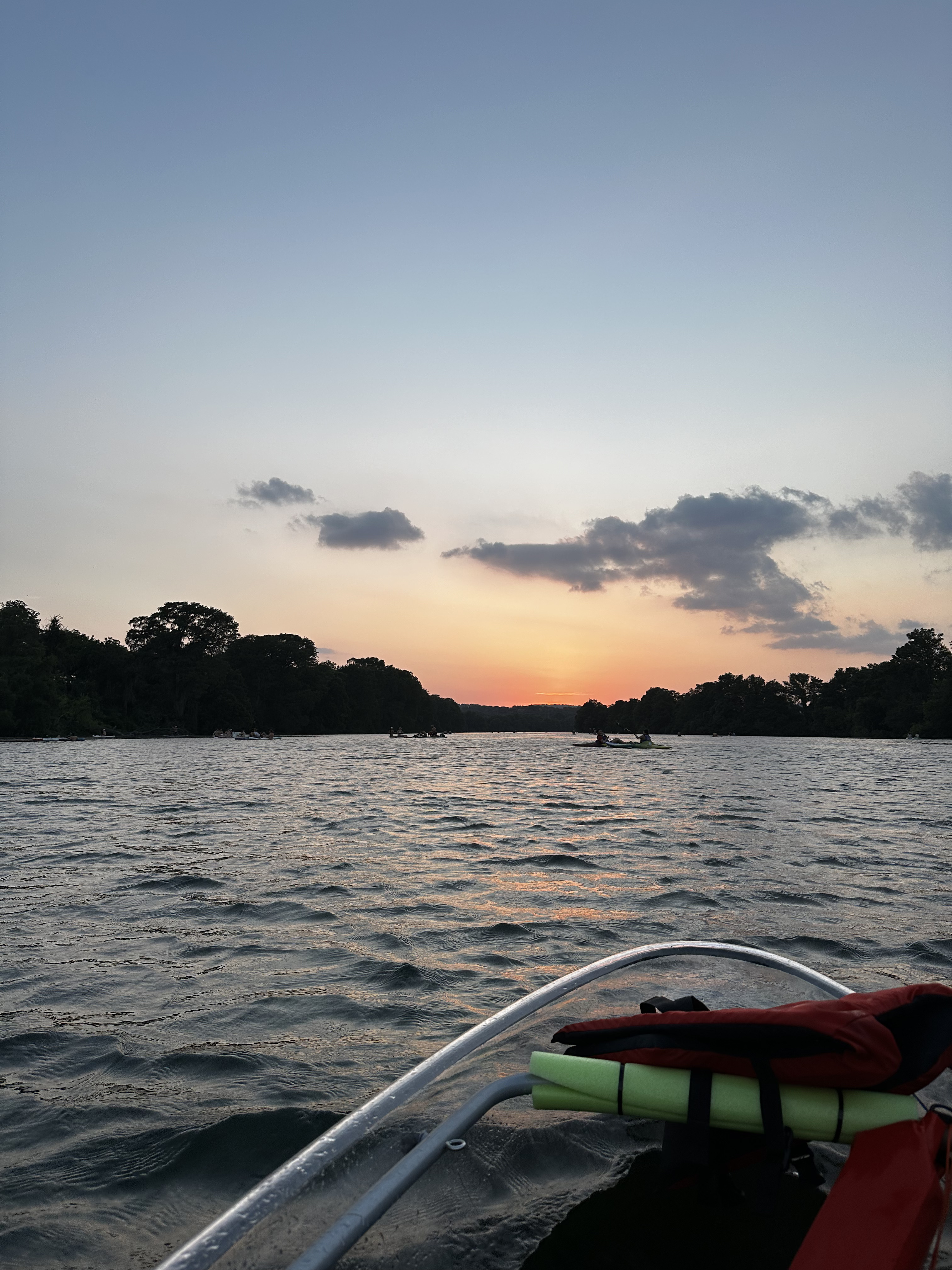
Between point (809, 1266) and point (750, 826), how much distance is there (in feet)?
42.5

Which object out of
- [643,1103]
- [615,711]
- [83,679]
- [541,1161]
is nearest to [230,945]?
[541,1161]

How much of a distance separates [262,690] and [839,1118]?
111266mm

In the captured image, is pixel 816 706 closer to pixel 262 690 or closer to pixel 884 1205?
pixel 262 690

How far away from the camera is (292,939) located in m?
6.00

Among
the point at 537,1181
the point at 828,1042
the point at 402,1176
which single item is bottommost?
the point at 537,1181

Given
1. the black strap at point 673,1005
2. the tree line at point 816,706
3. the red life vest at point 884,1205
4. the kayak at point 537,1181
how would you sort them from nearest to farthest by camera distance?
the red life vest at point 884,1205
the kayak at point 537,1181
the black strap at point 673,1005
the tree line at point 816,706

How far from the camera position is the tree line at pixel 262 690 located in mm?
74250

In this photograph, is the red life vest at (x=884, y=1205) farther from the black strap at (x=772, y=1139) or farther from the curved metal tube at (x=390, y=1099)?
the curved metal tube at (x=390, y=1099)

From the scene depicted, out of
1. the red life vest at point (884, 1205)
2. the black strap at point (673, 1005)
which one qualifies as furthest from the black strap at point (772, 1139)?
the black strap at point (673, 1005)

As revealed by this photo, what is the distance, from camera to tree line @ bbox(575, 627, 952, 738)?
106562mm

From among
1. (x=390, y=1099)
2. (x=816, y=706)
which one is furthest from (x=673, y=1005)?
(x=816, y=706)

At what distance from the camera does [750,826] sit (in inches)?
543

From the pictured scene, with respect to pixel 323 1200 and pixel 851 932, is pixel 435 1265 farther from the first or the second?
pixel 851 932

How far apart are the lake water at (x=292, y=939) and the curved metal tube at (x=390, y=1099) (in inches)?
30.4
